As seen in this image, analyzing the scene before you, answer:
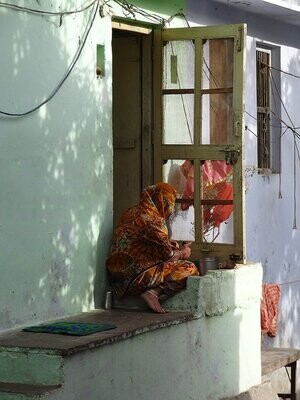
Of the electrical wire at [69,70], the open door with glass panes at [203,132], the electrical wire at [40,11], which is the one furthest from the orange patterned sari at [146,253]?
the electrical wire at [40,11]

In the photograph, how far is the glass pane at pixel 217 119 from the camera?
9.05 meters

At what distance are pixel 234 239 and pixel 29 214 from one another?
199 cm

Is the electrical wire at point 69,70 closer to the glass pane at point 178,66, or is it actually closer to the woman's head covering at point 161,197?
the glass pane at point 178,66

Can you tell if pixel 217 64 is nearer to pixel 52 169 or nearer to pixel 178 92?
pixel 178 92

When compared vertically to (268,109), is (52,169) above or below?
below

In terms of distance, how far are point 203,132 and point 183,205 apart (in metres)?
0.62

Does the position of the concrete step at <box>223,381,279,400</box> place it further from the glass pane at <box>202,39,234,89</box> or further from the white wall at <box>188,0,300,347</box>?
the glass pane at <box>202,39,234,89</box>

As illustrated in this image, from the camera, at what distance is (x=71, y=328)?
7570 millimetres

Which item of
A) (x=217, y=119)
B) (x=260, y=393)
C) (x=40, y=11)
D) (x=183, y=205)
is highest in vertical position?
(x=40, y=11)

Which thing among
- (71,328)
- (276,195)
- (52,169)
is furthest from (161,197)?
(276,195)

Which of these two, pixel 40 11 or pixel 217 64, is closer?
pixel 40 11

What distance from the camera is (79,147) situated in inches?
329

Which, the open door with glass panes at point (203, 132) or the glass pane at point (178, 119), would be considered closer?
the open door with glass panes at point (203, 132)

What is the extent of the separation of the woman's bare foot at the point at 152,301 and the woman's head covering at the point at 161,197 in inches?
24.2
